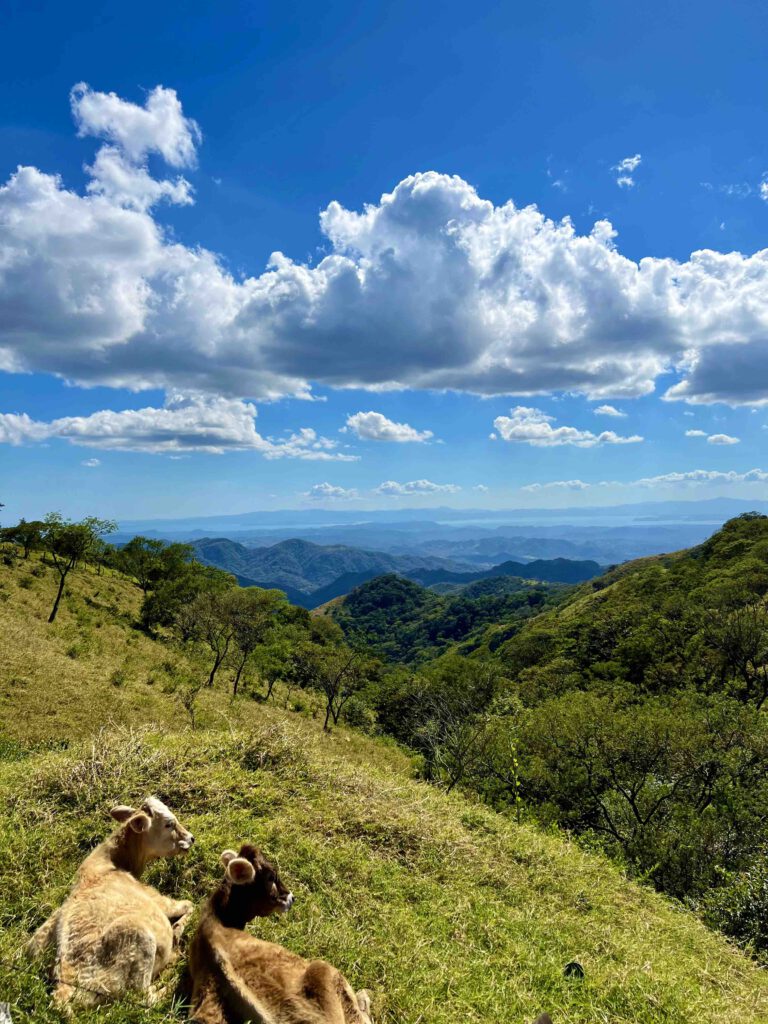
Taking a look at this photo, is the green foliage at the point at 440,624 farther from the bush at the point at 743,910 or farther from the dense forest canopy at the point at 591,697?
the bush at the point at 743,910

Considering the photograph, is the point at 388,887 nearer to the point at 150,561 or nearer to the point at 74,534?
the point at 74,534

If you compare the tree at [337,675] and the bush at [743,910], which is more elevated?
the bush at [743,910]

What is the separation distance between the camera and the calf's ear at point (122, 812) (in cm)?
439

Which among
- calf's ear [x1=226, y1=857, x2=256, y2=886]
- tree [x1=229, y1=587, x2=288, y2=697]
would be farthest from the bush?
tree [x1=229, y1=587, x2=288, y2=697]

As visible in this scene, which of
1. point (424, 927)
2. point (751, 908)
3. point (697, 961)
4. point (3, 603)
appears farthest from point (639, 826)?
point (3, 603)

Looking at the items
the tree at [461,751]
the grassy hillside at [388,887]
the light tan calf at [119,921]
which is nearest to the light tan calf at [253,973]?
the grassy hillside at [388,887]

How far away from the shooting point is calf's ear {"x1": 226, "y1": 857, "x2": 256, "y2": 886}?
3605 mm

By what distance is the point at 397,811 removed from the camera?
21.3 ft

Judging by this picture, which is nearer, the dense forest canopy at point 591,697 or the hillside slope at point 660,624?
the dense forest canopy at point 591,697

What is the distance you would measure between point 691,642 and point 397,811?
1589 inches

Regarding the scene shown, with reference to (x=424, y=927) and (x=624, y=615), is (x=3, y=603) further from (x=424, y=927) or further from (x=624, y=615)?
(x=624, y=615)

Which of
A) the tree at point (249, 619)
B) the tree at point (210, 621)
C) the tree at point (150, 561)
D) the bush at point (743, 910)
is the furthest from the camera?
the tree at point (150, 561)

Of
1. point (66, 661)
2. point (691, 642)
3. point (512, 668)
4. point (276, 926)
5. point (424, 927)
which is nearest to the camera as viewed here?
point (276, 926)

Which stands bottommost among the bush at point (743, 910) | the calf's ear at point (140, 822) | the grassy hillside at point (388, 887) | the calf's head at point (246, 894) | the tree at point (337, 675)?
the tree at point (337, 675)
